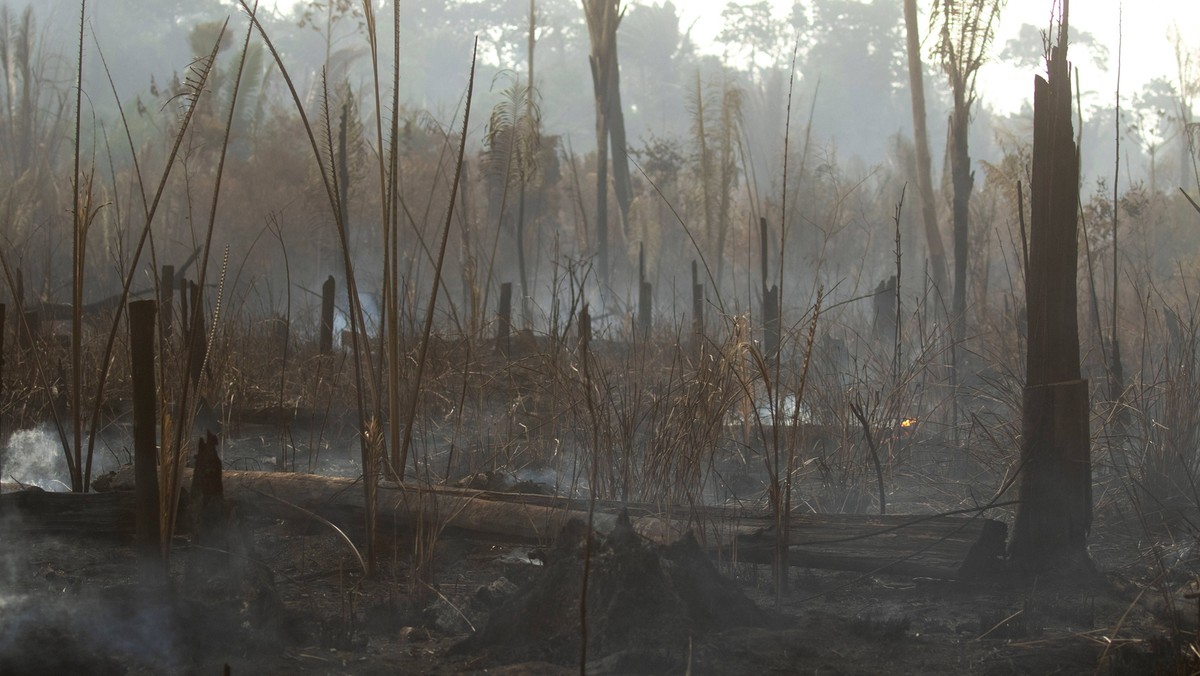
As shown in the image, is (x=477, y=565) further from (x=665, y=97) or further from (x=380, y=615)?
(x=665, y=97)

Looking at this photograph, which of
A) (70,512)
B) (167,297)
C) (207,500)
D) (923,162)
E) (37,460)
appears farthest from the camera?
(923,162)

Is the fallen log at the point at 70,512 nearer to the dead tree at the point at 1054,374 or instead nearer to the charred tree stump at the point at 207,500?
the charred tree stump at the point at 207,500

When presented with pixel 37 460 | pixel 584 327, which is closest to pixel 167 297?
pixel 37 460

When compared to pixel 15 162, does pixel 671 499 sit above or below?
below

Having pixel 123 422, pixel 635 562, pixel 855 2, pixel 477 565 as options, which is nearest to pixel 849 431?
pixel 477 565

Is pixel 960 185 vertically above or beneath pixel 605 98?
beneath

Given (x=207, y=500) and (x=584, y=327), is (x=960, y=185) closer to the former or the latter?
(x=584, y=327)

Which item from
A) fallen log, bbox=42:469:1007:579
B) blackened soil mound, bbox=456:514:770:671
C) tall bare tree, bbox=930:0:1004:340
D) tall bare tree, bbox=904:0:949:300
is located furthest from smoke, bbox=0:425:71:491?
tall bare tree, bbox=904:0:949:300

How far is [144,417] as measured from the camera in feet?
6.43

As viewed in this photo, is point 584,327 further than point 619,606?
Yes

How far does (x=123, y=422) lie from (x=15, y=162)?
9338mm

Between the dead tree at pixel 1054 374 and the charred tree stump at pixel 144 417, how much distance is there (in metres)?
1.70

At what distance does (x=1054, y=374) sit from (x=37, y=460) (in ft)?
10.3

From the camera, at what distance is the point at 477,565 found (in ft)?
8.57
